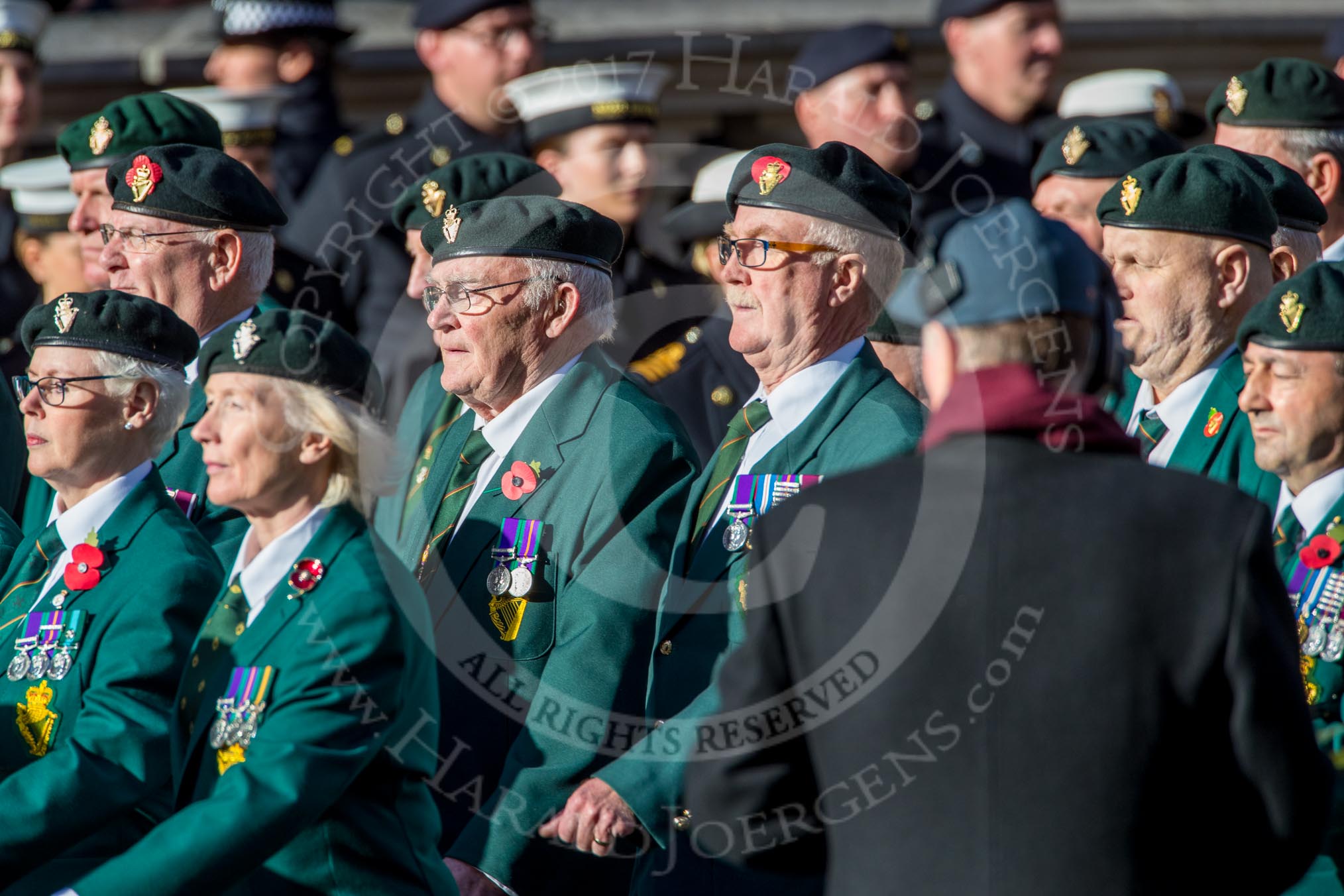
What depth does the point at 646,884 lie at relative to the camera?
4031 mm

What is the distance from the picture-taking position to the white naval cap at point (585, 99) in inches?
268

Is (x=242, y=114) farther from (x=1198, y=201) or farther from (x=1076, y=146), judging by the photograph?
(x=1198, y=201)

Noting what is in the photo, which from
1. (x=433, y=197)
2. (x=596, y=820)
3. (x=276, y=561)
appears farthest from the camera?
(x=433, y=197)

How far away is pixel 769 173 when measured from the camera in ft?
14.3

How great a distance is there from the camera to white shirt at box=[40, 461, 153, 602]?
4.05 metres

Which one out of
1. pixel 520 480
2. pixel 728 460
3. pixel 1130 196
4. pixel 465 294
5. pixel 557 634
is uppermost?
pixel 1130 196

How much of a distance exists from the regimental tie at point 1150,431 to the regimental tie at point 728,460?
3.21 ft

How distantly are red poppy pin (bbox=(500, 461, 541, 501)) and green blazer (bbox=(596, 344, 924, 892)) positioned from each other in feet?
1.25

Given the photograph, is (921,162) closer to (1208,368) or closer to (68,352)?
(1208,368)

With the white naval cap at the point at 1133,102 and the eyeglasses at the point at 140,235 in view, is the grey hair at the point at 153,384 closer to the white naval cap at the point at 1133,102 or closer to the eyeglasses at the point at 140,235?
the eyeglasses at the point at 140,235

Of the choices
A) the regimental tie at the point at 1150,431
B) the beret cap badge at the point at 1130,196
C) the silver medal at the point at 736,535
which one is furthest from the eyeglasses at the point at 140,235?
the regimental tie at the point at 1150,431

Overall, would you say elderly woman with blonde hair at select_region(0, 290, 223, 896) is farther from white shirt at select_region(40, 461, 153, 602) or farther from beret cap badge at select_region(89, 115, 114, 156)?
beret cap badge at select_region(89, 115, 114, 156)

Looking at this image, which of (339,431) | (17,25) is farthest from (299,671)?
(17,25)

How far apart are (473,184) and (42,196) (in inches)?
89.8
